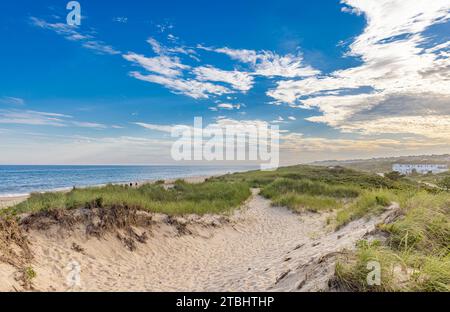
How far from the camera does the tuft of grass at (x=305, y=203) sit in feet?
64.4

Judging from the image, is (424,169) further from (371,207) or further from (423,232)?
(423,232)

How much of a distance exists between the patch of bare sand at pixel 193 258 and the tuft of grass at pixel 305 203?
396cm

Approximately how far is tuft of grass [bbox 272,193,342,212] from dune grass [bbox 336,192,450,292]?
11.9 metres

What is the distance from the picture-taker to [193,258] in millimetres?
11414

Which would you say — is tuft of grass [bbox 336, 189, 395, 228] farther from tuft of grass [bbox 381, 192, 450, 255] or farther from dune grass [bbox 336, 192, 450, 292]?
dune grass [bbox 336, 192, 450, 292]

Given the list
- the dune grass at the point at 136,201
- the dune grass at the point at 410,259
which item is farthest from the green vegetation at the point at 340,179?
the dune grass at the point at 410,259

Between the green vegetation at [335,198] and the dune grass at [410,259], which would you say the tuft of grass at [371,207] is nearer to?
the green vegetation at [335,198]

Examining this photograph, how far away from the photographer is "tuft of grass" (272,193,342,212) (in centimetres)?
1962

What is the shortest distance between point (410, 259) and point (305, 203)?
1511 centimetres

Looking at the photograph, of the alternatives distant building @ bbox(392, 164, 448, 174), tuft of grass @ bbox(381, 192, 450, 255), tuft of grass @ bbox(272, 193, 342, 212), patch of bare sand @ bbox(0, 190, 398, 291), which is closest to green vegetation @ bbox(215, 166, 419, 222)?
tuft of grass @ bbox(272, 193, 342, 212)
